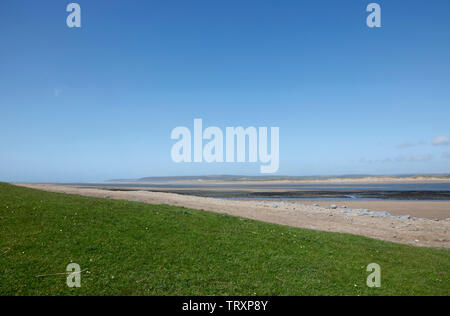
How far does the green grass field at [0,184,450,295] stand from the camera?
33.3 feet

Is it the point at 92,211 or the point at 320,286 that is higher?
the point at 92,211

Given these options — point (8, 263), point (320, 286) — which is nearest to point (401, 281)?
point (320, 286)

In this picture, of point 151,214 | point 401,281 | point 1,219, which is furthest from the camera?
point 151,214

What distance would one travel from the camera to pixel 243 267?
1201cm

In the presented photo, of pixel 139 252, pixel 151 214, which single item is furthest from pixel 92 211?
pixel 139 252

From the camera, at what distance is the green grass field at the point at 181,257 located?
10156mm

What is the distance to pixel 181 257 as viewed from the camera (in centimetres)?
1226

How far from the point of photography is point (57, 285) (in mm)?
9523

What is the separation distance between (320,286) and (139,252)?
26.2 feet
